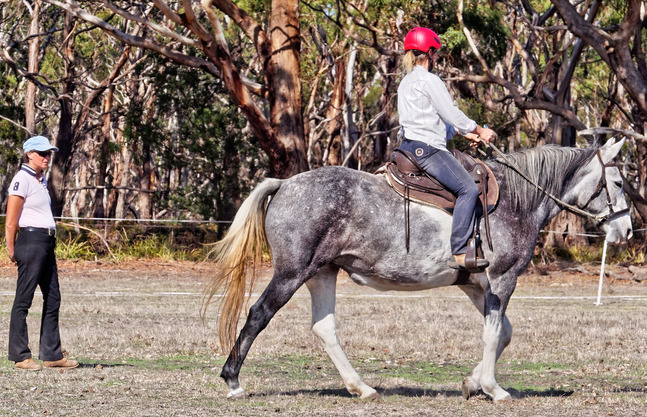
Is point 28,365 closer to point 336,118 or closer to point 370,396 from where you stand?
point 370,396

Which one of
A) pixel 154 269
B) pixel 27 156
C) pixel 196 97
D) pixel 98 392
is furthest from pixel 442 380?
pixel 196 97

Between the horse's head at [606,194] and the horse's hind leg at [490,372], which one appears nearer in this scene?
the horse's hind leg at [490,372]

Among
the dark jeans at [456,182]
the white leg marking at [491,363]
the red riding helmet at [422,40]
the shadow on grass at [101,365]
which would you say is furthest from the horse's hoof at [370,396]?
the shadow on grass at [101,365]

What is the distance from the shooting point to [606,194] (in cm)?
873

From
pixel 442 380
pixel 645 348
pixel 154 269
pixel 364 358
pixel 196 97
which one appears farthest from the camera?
pixel 196 97

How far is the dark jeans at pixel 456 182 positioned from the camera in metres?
7.91

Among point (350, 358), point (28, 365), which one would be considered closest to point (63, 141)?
point (350, 358)

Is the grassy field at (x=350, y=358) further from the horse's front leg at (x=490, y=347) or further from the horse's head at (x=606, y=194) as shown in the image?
the horse's head at (x=606, y=194)

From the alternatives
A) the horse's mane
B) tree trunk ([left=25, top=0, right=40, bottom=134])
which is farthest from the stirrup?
tree trunk ([left=25, top=0, right=40, bottom=134])

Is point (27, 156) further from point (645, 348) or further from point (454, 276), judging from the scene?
point (645, 348)

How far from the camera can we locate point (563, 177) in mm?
8711

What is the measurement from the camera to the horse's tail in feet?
27.0

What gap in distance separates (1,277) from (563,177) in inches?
700

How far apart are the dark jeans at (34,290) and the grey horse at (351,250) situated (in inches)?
79.7
